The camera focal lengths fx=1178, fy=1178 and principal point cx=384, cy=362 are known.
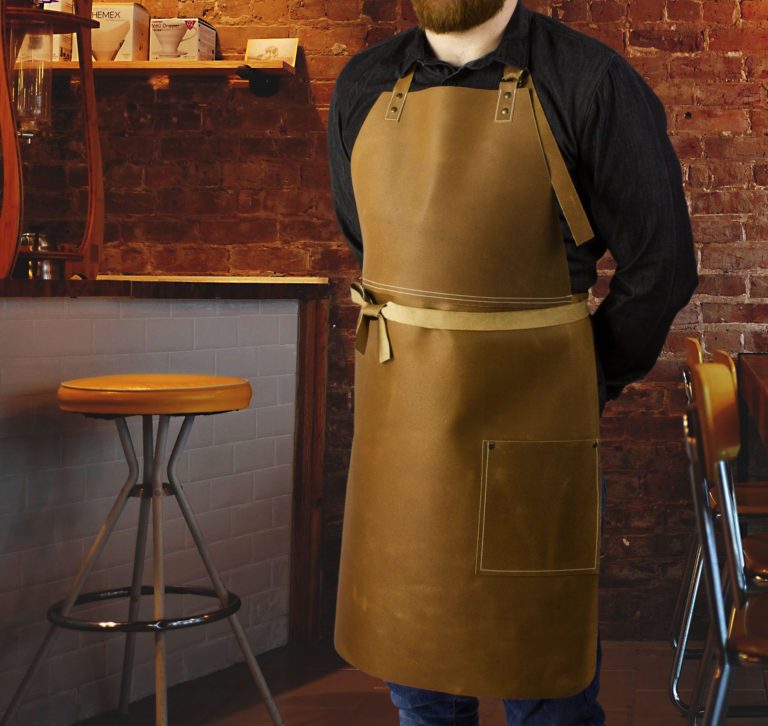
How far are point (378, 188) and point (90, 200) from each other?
1789mm

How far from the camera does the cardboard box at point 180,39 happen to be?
3.88m

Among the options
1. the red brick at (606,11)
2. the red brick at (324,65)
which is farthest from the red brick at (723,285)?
the red brick at (324,65)

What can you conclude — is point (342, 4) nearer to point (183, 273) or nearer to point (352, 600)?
point (183, 273)

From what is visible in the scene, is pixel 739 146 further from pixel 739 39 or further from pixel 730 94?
pixel 739 39

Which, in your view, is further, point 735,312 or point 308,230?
point 308,230

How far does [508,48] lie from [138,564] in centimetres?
166

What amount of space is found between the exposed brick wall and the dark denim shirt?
6.35 feet

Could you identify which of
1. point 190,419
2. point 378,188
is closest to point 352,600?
point 378,188

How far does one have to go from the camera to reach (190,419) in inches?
110

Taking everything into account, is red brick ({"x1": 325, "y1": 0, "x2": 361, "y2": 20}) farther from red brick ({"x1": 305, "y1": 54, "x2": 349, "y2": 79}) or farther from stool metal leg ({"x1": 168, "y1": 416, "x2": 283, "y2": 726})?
stool metal leg ({"x1": 168, "y1": 416, "x2": 283, "y2": 726})

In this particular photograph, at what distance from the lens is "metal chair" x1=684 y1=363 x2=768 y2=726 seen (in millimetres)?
1549

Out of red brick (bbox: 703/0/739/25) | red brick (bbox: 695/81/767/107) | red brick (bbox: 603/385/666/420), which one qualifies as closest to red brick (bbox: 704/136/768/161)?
red brick (bbox: 695/81/767/107)

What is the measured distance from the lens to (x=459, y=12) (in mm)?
1819

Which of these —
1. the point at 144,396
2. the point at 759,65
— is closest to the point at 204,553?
the point at 144,396
